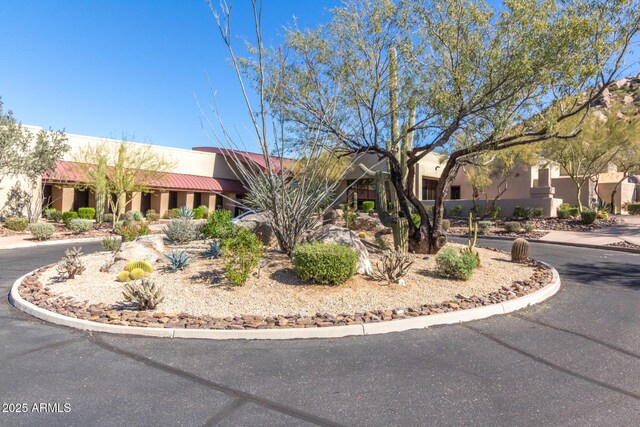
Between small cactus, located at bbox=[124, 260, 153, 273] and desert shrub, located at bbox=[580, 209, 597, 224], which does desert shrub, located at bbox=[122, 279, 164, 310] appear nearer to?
small cactus, located at bbox=[124, 260, 153, 273]

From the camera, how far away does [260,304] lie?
7000 mm

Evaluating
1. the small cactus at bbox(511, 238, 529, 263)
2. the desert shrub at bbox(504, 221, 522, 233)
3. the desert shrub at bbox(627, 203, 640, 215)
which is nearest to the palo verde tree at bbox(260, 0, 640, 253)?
the small cactus at bbox(511, 238, 529, 263)

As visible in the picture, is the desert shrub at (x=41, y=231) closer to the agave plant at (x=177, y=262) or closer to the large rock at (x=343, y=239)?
the agave plant at (x=177, y=262)

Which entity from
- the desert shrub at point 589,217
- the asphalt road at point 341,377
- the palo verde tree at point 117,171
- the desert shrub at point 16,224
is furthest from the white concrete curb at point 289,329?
the desert shrub at point 589,217

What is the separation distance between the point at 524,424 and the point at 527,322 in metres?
3.47

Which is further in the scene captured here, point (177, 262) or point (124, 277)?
point (177, 262)

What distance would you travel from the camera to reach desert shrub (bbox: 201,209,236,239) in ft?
36.3

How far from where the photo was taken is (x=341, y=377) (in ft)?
14.7

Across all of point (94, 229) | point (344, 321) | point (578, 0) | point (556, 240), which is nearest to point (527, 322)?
point (344, 321)

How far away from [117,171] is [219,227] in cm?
1580

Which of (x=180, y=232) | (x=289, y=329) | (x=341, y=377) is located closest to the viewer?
(x=341, y=377)

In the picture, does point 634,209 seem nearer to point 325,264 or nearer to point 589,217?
point 589,217

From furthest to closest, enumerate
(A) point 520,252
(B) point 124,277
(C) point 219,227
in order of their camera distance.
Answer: (A) point 520,252 < (C) point 219,227 < (B) point 124,277

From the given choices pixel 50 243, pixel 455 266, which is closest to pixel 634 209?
pixel 455 266
